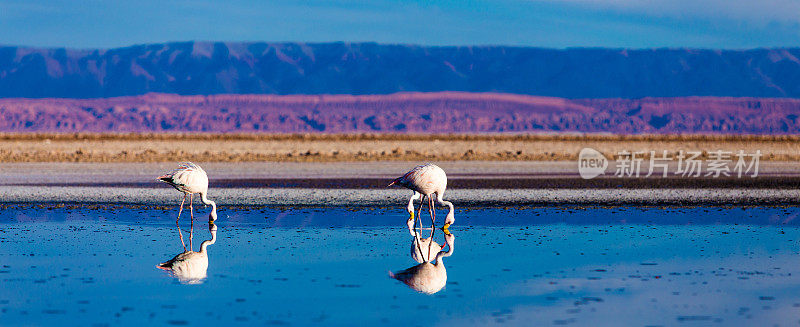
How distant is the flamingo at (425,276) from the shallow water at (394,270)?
10 centimetres

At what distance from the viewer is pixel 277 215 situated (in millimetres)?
16375

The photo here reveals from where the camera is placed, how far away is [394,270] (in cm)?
1045

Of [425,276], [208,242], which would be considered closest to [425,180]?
[208,242]

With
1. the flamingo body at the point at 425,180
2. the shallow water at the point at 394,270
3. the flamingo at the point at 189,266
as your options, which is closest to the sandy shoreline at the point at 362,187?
the shallow water at the point at 394,270

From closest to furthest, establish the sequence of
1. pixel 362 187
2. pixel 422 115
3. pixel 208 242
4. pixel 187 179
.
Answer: pixel 208 242 < pixel 187 179 < pixel 362 187 < pixel 422 115

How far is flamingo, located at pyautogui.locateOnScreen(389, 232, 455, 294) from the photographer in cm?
945

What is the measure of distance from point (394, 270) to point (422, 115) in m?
157

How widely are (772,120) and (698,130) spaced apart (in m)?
12.7

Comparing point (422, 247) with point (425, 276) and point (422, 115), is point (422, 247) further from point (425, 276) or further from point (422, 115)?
point (422, 115)

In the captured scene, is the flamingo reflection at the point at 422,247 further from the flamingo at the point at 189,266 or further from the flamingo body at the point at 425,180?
the flamingo at the point at 189,266

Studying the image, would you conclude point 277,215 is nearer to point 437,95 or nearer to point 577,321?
point 577,321

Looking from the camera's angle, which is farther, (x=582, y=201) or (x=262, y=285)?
(x=582, y=201)

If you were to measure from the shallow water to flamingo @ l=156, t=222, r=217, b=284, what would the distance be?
0.09 m

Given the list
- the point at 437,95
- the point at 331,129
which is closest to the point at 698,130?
the point at 437,95
